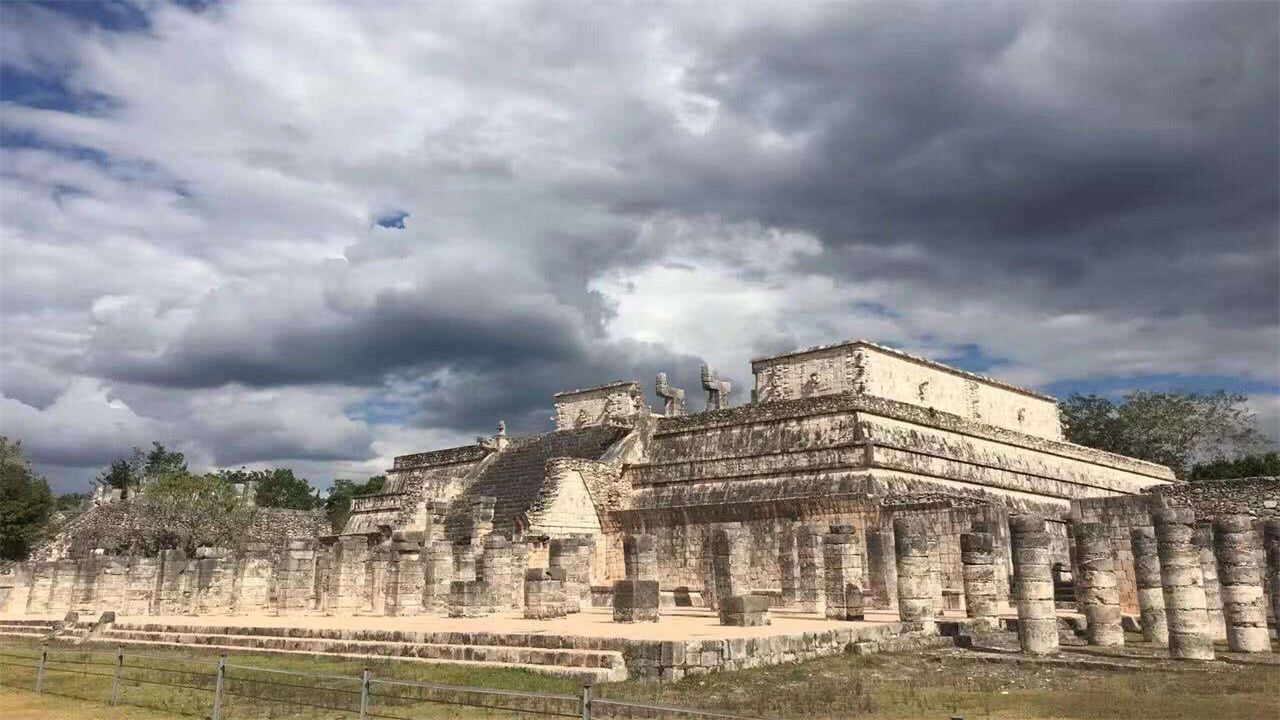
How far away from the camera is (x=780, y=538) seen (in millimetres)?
21531

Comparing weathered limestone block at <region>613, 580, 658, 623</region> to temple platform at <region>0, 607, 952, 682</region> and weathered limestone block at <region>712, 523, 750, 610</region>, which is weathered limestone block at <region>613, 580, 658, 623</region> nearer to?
temple platform at <region>0, 607, 952, 682</region>

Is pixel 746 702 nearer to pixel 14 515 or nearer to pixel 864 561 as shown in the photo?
pixel 864 561

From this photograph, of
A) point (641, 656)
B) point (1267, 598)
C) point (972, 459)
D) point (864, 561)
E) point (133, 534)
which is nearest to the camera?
point (641, 656)

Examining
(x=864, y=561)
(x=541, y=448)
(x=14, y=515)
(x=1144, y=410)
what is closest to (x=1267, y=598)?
(x=864, y=561)

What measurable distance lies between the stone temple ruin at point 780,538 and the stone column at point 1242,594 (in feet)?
0.09

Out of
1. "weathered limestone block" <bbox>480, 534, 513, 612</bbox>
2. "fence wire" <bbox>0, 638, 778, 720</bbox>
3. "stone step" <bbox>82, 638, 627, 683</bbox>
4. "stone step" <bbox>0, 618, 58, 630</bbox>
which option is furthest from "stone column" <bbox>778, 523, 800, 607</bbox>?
"stone step" <bbox>0, 618, 58, 630</bbox>

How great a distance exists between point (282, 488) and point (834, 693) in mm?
69081

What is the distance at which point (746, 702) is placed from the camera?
9.26 m

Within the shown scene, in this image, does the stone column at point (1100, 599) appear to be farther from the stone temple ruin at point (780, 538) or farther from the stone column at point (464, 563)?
the stone column at point (464, 563)

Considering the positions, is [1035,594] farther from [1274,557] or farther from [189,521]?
[189,521]

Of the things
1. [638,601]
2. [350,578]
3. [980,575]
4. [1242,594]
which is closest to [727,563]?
[638,601]

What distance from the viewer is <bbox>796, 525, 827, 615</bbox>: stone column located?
1809cm

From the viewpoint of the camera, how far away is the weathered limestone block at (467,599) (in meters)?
18.6

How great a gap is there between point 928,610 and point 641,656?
6550 millimetres
